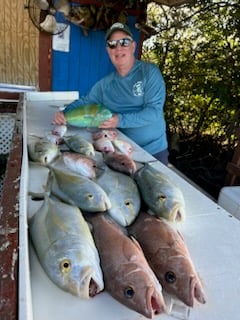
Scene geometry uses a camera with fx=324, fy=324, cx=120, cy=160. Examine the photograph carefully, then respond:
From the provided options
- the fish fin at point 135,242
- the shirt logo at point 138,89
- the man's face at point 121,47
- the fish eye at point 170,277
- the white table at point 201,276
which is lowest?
the white table at point 201,276

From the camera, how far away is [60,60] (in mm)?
5211

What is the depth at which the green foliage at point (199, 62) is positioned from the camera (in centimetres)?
479

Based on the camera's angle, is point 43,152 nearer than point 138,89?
Yes


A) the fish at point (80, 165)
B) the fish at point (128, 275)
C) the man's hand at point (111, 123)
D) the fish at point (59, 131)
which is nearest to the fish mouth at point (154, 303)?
the fish at point (128, 275)

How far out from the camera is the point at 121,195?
1.16 metres

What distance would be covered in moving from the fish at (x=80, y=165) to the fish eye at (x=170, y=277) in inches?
24.3

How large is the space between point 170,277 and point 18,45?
4.87 meters

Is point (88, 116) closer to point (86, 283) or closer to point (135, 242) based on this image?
point (135, 242)

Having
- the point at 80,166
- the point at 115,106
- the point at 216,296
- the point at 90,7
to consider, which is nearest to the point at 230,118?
the point at 90,7

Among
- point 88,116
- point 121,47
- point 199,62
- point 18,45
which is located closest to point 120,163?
point 88,116

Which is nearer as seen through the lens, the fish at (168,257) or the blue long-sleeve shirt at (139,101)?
the fish at (168,257)

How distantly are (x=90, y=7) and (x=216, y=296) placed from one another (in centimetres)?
488

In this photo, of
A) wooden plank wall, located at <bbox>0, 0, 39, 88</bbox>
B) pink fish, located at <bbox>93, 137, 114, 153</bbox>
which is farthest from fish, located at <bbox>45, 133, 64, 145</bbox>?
wooden plank wall, located at <bbox>0, 0, 39, 88</bbox>

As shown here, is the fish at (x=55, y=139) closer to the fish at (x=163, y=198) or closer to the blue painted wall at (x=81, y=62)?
the fish at (x=163, y=198)
